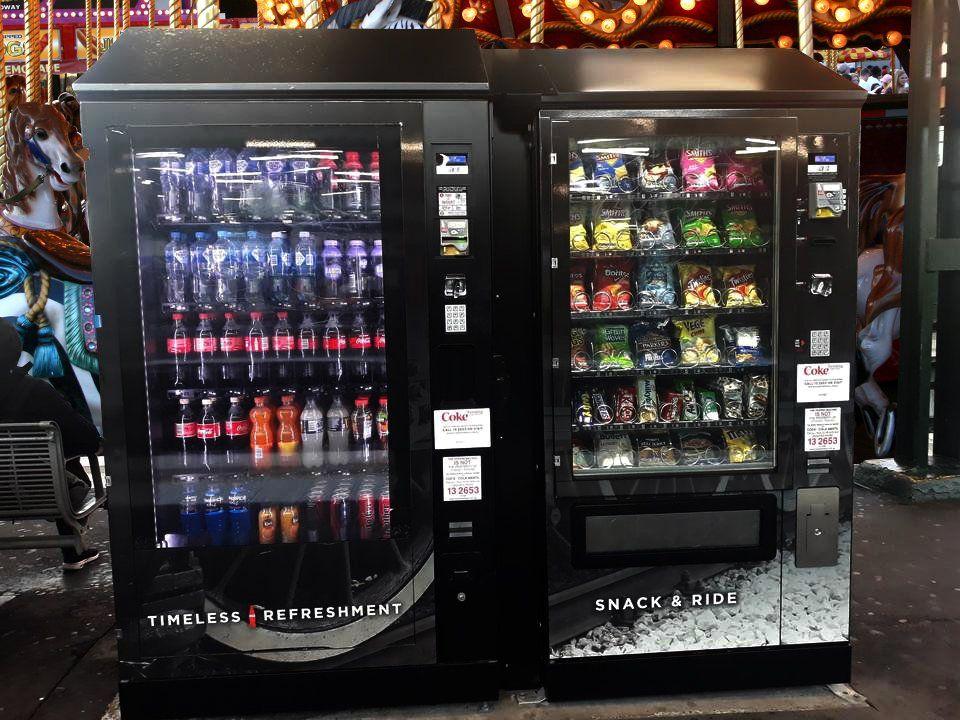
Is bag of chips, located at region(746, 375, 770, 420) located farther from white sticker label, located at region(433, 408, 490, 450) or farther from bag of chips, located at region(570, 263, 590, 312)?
white sticker label, located at region(433, 408, 490, 450)

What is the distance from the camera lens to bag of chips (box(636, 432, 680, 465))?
293 centimetres

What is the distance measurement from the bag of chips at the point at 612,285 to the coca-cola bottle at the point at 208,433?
1385 mm

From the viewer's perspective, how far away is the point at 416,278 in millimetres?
2592

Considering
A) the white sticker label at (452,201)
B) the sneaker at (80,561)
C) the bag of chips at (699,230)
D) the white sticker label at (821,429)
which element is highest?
the white sticker label at (452,201)

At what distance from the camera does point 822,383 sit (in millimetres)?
2770

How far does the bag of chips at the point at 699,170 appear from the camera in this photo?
288 centimetres

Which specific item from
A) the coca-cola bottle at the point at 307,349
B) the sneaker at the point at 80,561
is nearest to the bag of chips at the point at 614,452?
the coca-cola bottle at the point at 307,349

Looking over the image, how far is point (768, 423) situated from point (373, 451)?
1406 millimetres

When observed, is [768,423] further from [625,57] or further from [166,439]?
[166,439]

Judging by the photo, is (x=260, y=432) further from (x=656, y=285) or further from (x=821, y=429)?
(x=821, y=429)

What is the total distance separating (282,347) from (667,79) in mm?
1573

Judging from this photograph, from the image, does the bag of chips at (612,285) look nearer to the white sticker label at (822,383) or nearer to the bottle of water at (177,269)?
the white sticker label at (822,383)

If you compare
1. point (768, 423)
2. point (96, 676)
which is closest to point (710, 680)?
point (768, 423)

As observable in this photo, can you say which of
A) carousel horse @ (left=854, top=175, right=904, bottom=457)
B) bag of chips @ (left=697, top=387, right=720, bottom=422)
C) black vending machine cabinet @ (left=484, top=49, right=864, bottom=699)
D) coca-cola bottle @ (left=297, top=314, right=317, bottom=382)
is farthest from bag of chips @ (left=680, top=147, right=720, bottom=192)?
carousel horse @ (left=854, top=175, right=904, bottom=457)
